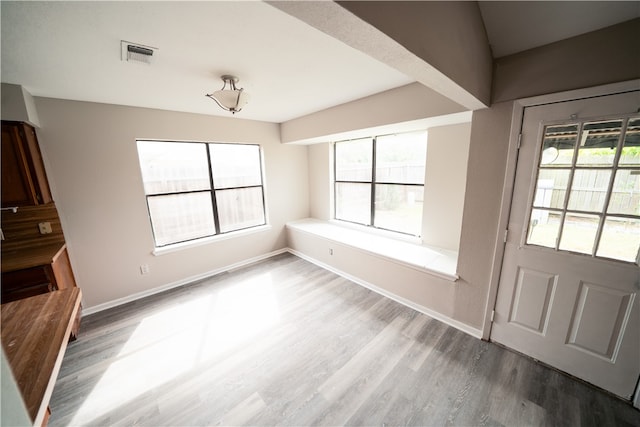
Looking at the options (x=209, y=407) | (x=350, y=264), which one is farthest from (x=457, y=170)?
(x=209, y=407)

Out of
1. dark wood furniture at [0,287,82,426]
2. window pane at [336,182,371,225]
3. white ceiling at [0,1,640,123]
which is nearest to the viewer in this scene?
dark wood furniture at [0,287,82,426]

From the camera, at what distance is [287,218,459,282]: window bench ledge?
2.33 m

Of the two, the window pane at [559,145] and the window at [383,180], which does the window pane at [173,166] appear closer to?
the window at [383,180]

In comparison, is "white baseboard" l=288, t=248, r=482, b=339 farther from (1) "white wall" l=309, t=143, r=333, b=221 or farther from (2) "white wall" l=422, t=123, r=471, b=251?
(1) "white wall" l=309, t=143, r=333, b=221

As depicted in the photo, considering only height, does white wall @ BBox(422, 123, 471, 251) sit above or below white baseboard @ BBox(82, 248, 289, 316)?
above

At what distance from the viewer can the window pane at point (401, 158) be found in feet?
9.59

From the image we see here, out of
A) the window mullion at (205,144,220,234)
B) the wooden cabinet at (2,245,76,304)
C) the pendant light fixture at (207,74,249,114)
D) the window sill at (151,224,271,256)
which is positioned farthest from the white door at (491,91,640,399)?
the wooden cabinet at (2,245,76,304)

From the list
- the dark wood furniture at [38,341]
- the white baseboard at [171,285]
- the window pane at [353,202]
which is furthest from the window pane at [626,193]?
the white baseboard at [171,285]

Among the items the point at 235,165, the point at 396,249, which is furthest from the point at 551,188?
the point at 235,165

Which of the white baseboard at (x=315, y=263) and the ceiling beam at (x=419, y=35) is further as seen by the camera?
the white baseboard at (x=315, y=263)

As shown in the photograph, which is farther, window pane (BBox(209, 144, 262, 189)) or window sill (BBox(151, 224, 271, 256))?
window pane (BBox(209, 144, 262, 189))

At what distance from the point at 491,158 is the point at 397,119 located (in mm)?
940

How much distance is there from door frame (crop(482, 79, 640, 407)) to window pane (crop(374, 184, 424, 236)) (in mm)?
1144

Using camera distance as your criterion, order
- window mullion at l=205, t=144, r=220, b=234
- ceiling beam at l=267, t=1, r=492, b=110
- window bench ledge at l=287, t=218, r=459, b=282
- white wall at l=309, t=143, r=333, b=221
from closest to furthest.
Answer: ceiling beam at l=267, t=1, r=492, b=110
window bench ledge at l=287, t=218, r=459, b=282
window mullion at l=205, t=144, r=220, b=234
white wall at l=309, t=143, r=333, b=221
